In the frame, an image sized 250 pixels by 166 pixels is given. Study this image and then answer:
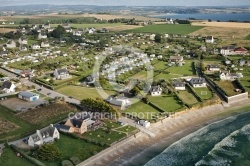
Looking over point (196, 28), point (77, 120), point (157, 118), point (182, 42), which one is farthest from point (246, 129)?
point (196, 28)

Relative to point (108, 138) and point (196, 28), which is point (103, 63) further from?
point (196, 28)

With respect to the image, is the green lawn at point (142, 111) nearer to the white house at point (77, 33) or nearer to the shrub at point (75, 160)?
the shrub at point (75, 160)

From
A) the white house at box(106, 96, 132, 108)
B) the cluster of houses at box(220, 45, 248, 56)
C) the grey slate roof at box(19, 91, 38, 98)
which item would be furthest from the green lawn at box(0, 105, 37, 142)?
the cluster of houses at box(220, 45, 248, 56)

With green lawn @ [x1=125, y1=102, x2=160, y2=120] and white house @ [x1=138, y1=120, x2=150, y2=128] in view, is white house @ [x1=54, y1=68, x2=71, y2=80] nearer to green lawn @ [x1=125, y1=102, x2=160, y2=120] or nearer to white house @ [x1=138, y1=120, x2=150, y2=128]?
green lawn @ [x1=125, y1=102, x2=160, y2=120]

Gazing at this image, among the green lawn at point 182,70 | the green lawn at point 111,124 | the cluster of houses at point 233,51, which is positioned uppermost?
the cluster of houses at point 233,51

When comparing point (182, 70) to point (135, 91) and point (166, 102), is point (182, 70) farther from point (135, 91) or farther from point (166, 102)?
point (166, 102)

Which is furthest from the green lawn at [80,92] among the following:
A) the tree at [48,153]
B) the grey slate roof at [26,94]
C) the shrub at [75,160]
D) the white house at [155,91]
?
the shrub at [75,160]

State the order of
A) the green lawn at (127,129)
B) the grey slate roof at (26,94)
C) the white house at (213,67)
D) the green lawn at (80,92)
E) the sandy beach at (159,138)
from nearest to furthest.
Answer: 1. the sandy beach at (159,138)
2. the green lawn at (127,129)
3. the grey slate roof at (26,94)
4. the green lawn at (80,92)
5. the white house at (213,67)
